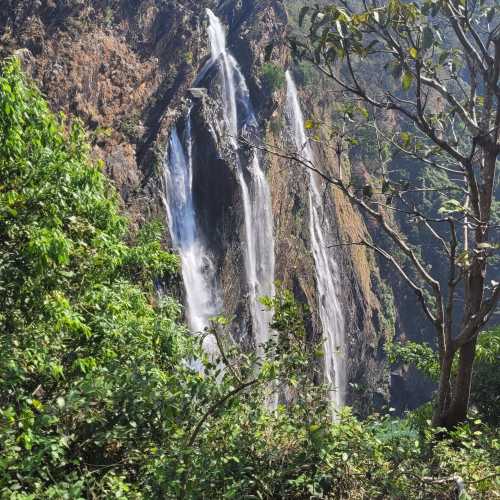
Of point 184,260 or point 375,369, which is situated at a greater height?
point 184,260

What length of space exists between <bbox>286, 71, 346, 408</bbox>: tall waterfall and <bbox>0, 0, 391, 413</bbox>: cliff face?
722mm

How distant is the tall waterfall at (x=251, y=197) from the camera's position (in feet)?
71.4

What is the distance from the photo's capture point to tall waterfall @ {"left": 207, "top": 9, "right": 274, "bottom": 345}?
21.8 meters

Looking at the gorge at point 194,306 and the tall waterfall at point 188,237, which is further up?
the tall waterfall at point 188,237

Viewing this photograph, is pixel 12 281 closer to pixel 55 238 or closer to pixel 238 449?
pixel 55 238

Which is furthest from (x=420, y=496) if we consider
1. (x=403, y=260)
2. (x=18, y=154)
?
(x=403, y=260)

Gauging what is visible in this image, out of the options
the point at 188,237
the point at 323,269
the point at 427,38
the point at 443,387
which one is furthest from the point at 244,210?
the point at 427,38

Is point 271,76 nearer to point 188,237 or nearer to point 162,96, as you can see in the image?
point 162,96

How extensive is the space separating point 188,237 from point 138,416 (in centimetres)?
1625

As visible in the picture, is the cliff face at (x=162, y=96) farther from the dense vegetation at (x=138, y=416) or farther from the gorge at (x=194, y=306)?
the dense vegetation at (x=138, y=416)

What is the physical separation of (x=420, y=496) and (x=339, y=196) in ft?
94.6

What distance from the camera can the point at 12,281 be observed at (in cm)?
404

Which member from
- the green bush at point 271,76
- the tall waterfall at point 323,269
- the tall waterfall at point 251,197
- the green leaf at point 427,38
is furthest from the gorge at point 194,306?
the tall waterfall at point 323,269

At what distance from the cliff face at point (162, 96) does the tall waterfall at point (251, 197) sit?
0.49 metres
